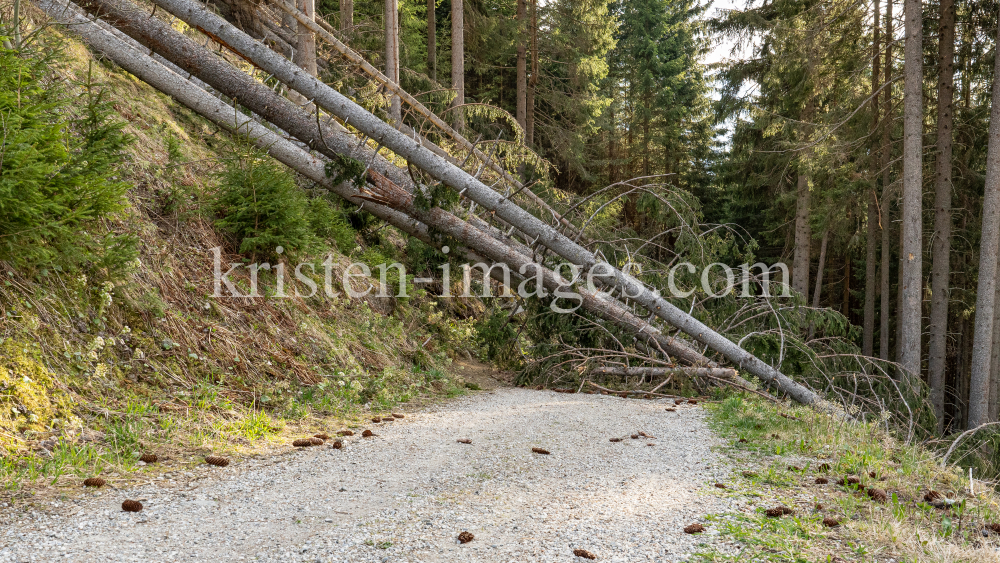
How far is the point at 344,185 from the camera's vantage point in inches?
322

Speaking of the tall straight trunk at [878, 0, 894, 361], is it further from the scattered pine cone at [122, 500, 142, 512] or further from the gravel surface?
the scattered pine cone at [122, 500, 142, 512]

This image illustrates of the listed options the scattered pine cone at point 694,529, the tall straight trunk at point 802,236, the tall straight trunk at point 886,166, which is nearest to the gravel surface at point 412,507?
the scattered pine cone at point 694,529

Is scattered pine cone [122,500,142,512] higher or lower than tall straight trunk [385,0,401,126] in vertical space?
lower

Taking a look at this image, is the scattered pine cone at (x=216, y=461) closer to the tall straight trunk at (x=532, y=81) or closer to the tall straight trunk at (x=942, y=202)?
the tall straight trunk at (x=942, y=202)

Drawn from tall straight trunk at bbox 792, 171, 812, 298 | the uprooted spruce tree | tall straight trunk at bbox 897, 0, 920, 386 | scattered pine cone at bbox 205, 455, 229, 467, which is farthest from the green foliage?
tall straight trunk at bbox 792, 171, 812, 298

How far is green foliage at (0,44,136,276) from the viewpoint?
376cm

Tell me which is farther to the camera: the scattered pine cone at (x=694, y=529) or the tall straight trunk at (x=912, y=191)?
the tall straight trunk at (x=912, y=191)

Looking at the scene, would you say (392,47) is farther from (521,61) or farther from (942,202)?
(942,202)

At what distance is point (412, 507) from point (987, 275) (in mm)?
12065

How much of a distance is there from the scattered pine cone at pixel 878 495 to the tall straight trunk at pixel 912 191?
880cm

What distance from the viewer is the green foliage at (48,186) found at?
376cm

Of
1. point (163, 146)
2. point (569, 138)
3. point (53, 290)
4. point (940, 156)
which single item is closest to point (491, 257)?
point (163, 146)

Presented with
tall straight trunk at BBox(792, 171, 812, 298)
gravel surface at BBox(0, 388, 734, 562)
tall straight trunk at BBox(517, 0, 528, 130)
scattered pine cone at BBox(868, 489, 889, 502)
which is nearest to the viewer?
gravel surface at BBox(0, 388, 734, 562)

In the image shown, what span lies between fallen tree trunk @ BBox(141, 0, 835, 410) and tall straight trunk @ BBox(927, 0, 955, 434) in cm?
632
